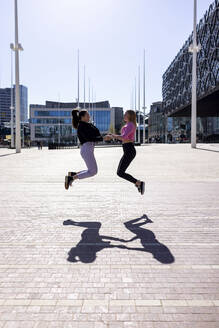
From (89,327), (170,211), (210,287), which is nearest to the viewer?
(89,327)

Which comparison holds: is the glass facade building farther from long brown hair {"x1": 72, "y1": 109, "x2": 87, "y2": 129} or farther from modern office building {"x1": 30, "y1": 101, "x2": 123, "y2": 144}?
modern office building {"x1": 30, "y1": 101, "x2": 123, "y2": 144}

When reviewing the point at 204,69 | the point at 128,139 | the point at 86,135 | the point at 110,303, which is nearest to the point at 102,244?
the point at 110,303

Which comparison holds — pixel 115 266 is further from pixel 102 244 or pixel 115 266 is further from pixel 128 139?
pixel 128 139

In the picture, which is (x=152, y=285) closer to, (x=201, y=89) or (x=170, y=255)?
(x=170, y=255)

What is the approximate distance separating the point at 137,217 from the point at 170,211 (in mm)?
698

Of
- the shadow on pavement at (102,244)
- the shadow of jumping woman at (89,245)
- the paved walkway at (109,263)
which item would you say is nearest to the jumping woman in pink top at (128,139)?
the paved walkway at (109,263)

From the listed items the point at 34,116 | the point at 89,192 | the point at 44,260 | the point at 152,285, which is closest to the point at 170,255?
the point at 152,285

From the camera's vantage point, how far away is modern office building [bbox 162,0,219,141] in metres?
45.4

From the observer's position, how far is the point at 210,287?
2.57 metres

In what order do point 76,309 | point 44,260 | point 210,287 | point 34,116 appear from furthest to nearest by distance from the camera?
point 34,116 → point 44,260 → point 210,287 → point 76,309

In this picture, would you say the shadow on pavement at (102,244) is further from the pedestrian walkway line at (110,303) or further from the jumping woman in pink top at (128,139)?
the jumping woman in pink top at (128,139)

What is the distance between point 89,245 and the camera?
144 inches

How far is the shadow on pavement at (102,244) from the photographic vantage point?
3264mm

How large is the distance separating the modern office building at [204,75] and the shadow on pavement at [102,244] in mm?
29098
